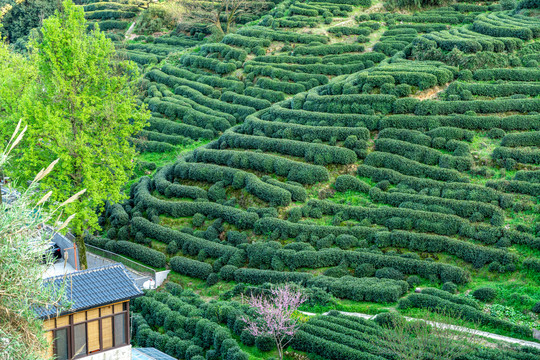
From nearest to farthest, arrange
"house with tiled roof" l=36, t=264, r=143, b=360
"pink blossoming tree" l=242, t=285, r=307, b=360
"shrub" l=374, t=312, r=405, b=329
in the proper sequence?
1. "house with tiled roof" l=36, t=264, r=143, b=360
2. "shrub" l=374, t=312, r=405, b=329
3. "pink blossoming tree" l=242, t=285, r=307, b=360

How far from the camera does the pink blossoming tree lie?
2559cm

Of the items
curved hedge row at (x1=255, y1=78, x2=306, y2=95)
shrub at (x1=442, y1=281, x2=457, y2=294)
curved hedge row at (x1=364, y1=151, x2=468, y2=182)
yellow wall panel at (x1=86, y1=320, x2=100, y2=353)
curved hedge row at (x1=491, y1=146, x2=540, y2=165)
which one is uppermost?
curved hedge row at (x1=255, y1=78, x2=306, y2=95)

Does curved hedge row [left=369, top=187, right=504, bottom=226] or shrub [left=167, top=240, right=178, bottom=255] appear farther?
shrub [left=167, top=240, right=178, bottom=255]

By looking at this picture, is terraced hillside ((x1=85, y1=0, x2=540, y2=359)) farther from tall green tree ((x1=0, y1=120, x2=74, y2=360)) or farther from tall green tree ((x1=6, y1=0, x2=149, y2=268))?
tall green tree ((x1=0, y1=120, x2=74, y2=360))

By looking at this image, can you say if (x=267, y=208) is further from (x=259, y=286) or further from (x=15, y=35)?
(x=15, y=35)

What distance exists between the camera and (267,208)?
37.9m

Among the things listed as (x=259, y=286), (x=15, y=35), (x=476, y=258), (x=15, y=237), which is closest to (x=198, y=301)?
(x=259, y=286)

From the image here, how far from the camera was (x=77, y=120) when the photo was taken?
3441cm

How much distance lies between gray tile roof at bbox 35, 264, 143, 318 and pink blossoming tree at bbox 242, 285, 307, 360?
20.0 feet

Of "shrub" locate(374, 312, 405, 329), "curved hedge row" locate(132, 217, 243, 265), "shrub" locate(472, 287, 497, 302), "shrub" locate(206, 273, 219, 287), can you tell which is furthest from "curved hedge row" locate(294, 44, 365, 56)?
"shrub" locate(374, 312, 405, 329)

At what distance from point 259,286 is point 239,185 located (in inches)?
390

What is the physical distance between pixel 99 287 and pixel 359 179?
69.8 ft

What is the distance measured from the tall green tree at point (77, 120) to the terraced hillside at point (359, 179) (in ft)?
20.9

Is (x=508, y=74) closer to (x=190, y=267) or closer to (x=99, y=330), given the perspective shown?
(x=190, y=267)
